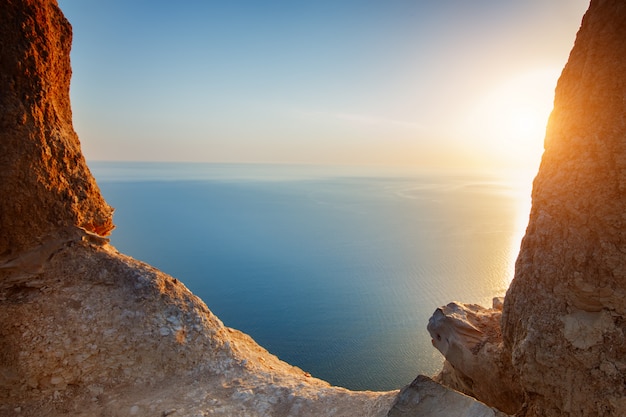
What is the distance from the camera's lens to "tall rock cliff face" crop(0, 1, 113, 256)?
9.88 m

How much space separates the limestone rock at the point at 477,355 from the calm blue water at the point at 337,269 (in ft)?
47.6

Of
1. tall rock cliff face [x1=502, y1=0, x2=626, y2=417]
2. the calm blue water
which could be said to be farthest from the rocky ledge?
the calm blue water

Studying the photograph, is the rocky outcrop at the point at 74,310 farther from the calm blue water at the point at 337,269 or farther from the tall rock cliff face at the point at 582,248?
the calm blue water at the point at 337,269

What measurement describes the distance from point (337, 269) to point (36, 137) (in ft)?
125

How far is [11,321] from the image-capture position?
9117 mm

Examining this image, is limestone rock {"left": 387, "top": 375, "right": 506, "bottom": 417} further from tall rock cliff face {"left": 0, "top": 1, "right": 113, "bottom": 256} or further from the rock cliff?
tall rock cliff face {"left": 0, "top": 1, "right": 113, "bottom": 256}

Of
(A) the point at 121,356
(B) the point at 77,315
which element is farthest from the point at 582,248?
(B) the point at 77,315

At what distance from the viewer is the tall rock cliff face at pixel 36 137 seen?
9.88 meters

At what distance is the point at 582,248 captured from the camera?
20.6ft

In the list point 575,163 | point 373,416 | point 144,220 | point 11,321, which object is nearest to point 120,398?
point 11,321

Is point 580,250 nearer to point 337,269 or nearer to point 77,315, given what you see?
point 77,315

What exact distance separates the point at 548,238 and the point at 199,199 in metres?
105

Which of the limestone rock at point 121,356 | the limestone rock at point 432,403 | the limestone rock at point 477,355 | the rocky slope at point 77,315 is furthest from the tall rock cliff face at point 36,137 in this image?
the limestone rock at point 477,355

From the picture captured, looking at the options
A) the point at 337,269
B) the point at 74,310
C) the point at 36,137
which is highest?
the point at 36,137
